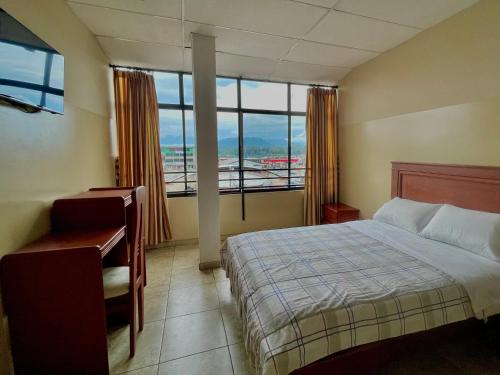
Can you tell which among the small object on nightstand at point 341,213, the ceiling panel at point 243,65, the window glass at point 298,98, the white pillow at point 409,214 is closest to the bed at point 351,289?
the white pillow at point 409,214

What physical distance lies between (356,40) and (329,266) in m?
2.59

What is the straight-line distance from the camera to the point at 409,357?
1582 mm

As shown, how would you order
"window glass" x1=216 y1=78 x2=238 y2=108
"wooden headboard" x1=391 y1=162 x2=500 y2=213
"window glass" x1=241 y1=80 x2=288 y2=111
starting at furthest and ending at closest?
1. "window glass" x1=241 y1=80 x2=288 y2=111
2. "window glass" x1=216 y1=78 x2=238 y2=108
3. "wooden headboard" x1=391 y1=162 x2=500 y2=213

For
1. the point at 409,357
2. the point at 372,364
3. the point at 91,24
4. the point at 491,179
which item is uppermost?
the point at 91,24

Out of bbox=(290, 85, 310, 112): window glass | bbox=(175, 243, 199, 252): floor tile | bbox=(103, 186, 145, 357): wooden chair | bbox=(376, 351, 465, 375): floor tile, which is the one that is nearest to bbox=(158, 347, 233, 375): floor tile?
bbox=(103, 186, 145, 357): wooden chair

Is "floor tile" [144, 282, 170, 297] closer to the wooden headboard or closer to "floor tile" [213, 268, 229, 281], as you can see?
"floor tile" [213, 268, 229, 281]

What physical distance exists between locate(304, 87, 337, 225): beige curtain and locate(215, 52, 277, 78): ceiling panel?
915mm

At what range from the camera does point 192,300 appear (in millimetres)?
→ 2252

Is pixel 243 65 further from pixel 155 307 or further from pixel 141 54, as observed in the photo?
pixel 155 307

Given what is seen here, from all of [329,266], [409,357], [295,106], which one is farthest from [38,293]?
[295,106]

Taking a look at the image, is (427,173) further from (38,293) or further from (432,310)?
(38,293)

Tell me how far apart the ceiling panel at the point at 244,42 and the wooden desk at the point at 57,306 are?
2300 mm

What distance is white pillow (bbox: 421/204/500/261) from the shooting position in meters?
1.75

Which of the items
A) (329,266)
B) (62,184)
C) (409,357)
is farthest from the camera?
(62,184)
